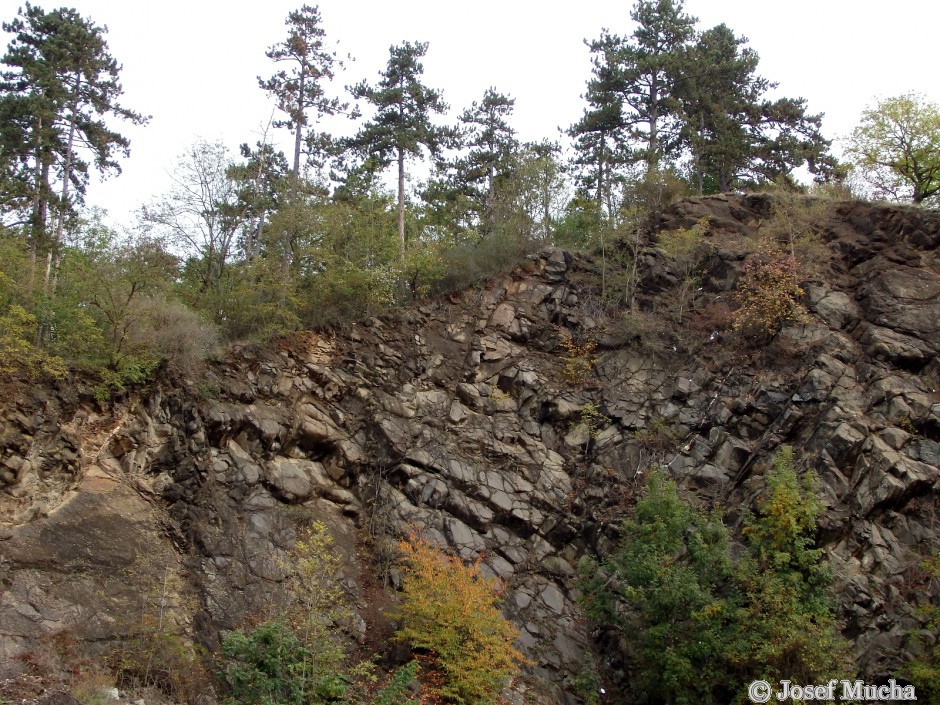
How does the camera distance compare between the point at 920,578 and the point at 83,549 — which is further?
the point at 920,578

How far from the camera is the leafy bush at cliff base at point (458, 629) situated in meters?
14.7

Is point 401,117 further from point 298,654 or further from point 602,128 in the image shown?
point 298,654

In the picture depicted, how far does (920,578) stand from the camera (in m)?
16.4

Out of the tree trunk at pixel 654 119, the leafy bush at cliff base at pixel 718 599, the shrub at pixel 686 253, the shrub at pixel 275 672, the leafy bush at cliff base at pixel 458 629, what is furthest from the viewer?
the tree trunk at pixel 654 119

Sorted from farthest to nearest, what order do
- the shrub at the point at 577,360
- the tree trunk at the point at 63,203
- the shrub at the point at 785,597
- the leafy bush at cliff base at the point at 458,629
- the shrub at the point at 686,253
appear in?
1. the shrub at the point at 686,253
2. the shrub at the point at 577,360
3. the tree trunk at the point at 63,203
4. the leafy bush at cliff base at the point at 458,629
5. the shrub at the point at 785,597

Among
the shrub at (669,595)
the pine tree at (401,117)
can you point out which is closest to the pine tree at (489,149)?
the pine tree at (401,117)

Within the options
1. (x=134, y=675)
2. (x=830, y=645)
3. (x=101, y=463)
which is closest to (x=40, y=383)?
(x=101, y=463)

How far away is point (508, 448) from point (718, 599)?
287 inches

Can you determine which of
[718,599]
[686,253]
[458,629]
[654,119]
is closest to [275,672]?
[458,629]

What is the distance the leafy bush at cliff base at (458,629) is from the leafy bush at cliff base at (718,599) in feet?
9.10

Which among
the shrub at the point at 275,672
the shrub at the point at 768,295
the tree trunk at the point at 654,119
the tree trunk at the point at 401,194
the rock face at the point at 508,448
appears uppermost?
the tree trunk at the point at 654,119

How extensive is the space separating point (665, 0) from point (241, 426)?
88.8 ft

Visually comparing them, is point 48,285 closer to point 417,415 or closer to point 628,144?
point 417,415

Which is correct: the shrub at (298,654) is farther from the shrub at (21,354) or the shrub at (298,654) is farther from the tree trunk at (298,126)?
the tree trunk at (298,126)
